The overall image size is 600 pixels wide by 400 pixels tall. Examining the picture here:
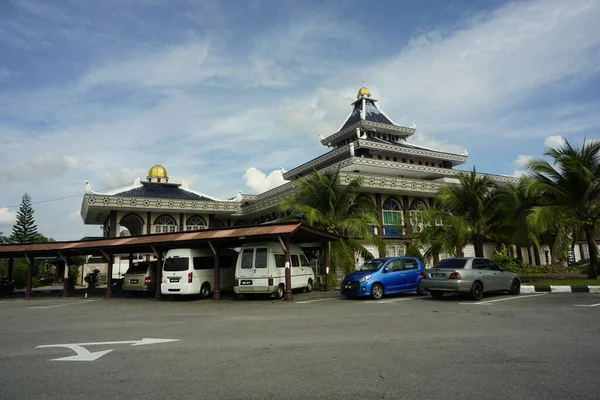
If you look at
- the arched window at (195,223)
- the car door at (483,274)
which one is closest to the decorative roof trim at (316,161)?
the arched window at (195,223)

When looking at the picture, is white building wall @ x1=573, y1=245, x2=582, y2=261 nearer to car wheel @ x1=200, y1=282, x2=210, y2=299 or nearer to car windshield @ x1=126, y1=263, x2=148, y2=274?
car wheel @ x1=200, y1=282, x2=210, y2=299

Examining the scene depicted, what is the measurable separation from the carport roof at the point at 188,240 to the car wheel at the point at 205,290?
1.83m

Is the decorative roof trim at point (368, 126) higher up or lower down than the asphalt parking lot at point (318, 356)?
higher up

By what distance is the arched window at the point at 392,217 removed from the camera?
29.3 meters

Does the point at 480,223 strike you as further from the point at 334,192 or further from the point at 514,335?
the point at 514,335

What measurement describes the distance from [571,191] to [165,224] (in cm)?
2829

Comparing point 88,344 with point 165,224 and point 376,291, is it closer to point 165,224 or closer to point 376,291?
point 376,291

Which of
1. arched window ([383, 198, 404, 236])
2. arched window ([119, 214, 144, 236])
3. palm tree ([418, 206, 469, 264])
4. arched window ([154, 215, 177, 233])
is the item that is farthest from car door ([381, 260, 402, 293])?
arched window ([119, 214, 144, 236])

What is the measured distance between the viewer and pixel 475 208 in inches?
837

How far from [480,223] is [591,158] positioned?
5365mm

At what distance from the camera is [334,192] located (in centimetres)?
2231

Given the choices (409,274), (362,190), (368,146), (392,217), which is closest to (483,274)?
(409,274)

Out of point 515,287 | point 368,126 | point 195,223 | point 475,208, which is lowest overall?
point 515,287

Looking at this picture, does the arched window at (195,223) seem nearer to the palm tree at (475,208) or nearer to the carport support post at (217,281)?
the carport support post at (217,281)
